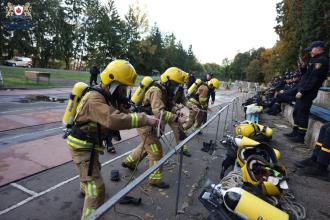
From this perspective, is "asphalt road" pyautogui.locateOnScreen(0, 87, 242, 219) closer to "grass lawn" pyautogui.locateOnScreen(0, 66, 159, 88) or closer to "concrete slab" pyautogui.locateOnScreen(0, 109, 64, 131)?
"concrete slab" pyautogui.locateOnScreen(0, 109, 64, 131)

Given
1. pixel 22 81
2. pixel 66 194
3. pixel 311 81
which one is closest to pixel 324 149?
pixel 311 81

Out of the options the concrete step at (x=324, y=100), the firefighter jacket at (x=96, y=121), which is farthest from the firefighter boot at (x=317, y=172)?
the concrete step at (x=324, y=100)

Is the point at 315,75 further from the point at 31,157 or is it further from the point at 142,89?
the point at 31,157

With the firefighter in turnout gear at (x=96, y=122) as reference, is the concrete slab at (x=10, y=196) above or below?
below

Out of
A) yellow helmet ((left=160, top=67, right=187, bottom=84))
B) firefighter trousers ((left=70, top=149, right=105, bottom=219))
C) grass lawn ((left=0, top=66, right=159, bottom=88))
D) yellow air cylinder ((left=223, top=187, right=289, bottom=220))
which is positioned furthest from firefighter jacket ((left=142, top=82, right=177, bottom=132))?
grass lawn ((left=0, top=66, right=159, bottom=88))

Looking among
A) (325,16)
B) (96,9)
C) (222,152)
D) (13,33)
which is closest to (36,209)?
(222,152)

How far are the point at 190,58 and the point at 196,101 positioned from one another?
85.6 m

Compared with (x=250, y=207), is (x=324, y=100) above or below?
above

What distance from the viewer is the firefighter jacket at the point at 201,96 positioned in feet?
28.8

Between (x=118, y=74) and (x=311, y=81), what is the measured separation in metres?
5.21

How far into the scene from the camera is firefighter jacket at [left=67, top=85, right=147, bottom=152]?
9.91ft

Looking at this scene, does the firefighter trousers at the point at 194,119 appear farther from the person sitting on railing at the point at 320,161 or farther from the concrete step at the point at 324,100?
the concrete step at the point at 324,100

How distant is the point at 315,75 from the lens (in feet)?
21.0

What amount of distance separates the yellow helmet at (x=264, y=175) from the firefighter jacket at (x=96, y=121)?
1.68 meters
